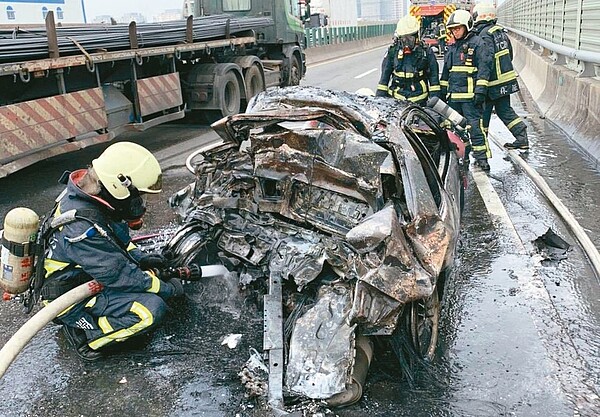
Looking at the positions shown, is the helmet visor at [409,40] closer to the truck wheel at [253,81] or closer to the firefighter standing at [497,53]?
the firefighter standing at [497,53]

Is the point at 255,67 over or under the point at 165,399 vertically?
over

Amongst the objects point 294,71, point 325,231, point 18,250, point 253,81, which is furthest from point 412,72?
point 294,71

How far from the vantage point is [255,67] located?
1239 cm

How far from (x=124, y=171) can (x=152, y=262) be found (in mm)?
890

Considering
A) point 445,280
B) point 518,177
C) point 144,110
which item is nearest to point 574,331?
point 445,280

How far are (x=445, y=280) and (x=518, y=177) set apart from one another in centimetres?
406

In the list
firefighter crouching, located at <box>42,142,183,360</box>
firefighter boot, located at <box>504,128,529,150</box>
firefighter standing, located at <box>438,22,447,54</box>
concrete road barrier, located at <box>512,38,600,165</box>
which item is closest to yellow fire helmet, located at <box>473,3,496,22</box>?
firefighter boot, located at <box>504,128,529,150</box>

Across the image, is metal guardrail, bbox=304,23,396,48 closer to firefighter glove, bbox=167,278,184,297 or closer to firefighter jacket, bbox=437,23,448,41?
firefighter jacket, bbox=437,23,448,41

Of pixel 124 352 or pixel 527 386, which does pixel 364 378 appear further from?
pixel 124 352

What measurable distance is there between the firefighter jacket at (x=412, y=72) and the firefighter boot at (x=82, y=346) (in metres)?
5.13

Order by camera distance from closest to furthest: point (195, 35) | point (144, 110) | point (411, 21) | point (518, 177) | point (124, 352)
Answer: point (124, 352) → point (518, 177) → point (411, 21) → point (144, 110) → point (195, 35)

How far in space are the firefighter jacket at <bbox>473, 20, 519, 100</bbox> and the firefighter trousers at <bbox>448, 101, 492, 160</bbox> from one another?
1.02 feet

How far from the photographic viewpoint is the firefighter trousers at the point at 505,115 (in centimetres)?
775

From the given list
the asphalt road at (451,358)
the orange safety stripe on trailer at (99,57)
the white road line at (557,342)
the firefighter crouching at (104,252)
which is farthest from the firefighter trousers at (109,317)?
the orange safety stripe on trailer at (99,57)
